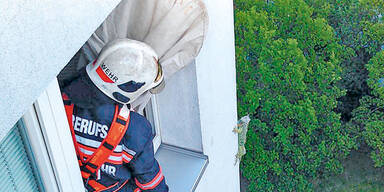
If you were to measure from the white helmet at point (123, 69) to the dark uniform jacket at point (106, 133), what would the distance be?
0.06 metres

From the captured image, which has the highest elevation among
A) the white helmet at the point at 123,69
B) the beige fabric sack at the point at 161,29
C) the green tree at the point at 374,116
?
the beige fabric sack at the point at 161,29

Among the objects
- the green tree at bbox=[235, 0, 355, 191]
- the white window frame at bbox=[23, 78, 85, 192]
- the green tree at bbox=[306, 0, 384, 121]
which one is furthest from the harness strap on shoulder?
the green tree at bbox=[306, 0, 384, 121]

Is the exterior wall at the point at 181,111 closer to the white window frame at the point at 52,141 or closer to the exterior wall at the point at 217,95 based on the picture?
the exterior wall at the point at 217,95

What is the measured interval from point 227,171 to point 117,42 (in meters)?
2.69

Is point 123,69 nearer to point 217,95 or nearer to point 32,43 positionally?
point 32,43

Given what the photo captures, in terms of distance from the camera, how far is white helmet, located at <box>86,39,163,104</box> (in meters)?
1.74

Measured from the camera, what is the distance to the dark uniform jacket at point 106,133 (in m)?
1.83

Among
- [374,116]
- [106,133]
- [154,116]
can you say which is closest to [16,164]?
[106,133]

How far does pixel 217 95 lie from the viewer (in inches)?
132

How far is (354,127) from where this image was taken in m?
8.98

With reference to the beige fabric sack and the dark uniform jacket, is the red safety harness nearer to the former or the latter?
the dark uniform jacket

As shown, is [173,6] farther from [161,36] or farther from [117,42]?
[117,42]

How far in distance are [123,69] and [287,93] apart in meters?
7.32

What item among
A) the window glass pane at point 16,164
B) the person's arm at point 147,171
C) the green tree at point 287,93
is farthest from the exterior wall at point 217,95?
the green tree at point 287,93
